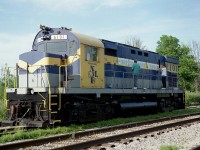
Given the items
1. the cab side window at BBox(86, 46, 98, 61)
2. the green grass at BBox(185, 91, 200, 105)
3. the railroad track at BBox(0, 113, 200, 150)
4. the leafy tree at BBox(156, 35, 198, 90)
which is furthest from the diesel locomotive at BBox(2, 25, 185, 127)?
the green grass at BBox(185, 91, 200, 105)

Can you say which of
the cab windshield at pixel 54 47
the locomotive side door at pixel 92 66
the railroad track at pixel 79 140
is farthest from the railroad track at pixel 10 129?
the cab windshield at pixel 54 47

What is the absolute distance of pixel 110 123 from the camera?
40.6ft

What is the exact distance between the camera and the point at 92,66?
12.4 meters

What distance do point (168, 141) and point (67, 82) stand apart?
14.8ft

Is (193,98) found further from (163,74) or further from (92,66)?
(92,66)

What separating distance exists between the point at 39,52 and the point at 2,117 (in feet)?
13.4

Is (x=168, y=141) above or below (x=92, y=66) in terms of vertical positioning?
below

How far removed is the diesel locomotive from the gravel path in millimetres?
3359

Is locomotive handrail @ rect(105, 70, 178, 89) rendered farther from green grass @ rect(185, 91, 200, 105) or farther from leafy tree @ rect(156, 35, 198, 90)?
green grass @ rect(185, 91, 200, 105)

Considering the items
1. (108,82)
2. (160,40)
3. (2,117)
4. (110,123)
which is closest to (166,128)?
(110,123)

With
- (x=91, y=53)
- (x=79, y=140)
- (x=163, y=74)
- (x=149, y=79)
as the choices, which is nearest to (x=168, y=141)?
(x=79, y=140)

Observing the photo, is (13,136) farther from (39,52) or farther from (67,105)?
(39,52)

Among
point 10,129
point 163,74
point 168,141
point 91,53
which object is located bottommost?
point 168,141

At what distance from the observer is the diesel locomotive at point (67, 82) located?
10875mm
